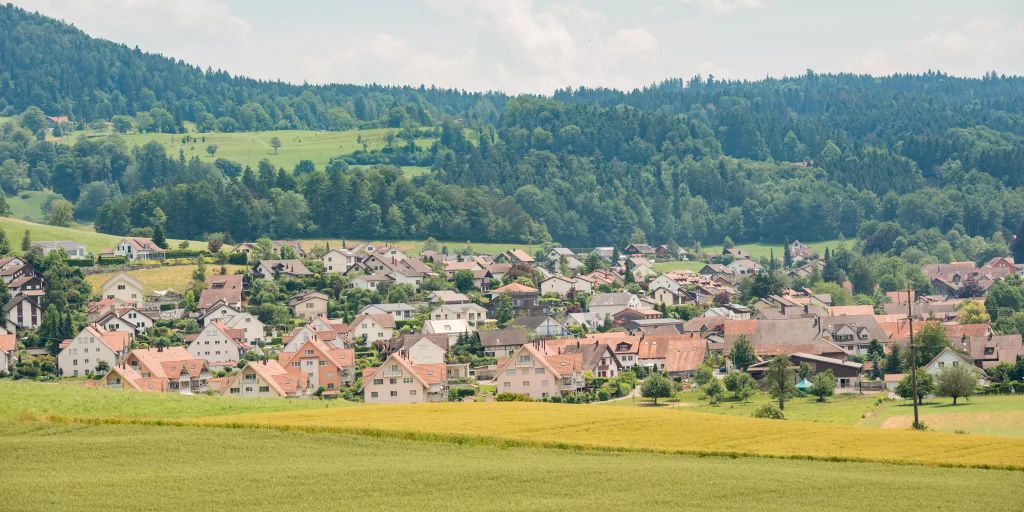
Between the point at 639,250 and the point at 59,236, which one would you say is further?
the point at 639,250

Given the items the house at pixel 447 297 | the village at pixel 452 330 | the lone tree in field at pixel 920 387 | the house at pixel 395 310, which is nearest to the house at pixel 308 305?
the village at pixel 452 330

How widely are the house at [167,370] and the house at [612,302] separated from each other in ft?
90.0

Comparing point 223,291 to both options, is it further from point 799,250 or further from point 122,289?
point 799,250

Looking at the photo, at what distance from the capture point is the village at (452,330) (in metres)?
58.9

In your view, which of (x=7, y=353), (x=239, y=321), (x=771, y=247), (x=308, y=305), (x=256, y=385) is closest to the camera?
(x=256, y=385)

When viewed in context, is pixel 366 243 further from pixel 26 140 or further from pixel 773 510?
pixel 773 510

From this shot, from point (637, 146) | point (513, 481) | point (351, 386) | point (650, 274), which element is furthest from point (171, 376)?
point (637, 146)

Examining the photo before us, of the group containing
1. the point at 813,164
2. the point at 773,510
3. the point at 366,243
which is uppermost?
the point at 813,164

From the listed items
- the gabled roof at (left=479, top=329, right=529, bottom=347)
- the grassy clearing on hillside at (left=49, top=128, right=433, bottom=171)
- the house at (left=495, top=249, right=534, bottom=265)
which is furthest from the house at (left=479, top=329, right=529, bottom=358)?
the grassy clearing on hillside at (left=49, top=128, right=433, bottom=171)

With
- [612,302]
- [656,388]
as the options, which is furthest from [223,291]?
[656,388]

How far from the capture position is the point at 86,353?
65.7m

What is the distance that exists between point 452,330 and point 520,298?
11.5 m

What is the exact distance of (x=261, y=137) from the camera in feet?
653

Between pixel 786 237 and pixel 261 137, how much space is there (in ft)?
262
